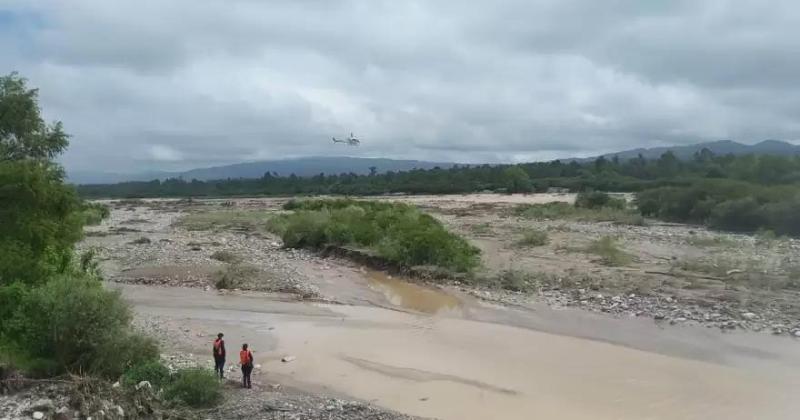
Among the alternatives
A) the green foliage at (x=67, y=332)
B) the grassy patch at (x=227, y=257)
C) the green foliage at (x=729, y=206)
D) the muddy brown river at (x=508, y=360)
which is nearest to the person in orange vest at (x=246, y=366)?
the muddy brown river at (x=508, y=360)

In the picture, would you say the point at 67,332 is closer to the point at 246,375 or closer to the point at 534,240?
the point at 246,375

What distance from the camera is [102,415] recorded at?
1123cm

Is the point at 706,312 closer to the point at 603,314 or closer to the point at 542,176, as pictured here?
the point at 603,314

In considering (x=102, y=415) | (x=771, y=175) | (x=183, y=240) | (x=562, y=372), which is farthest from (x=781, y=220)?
(x=102, y=415)

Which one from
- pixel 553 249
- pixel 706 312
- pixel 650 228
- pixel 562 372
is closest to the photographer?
pixel 562 372

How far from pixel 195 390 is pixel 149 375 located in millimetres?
1430

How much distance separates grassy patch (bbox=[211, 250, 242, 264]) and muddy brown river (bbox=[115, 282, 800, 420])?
10.3 m

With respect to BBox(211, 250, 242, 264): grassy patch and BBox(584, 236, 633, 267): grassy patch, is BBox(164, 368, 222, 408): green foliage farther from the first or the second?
BBox(584, 236, 633, 267): grassy patch

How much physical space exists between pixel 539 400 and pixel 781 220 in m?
40.5

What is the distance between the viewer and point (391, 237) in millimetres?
37156

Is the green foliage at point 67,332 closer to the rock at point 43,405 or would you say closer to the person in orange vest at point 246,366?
the rock at point 43,405

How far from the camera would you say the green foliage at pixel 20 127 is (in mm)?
18641

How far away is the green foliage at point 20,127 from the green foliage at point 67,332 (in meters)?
6.21

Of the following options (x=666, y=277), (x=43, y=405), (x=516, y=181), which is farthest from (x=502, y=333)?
(x=516, y=181)
